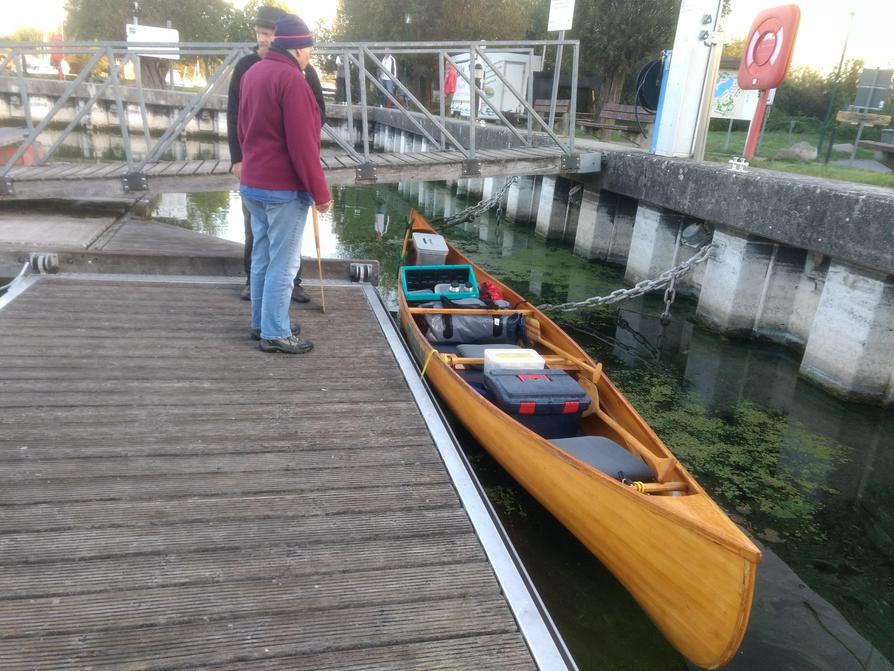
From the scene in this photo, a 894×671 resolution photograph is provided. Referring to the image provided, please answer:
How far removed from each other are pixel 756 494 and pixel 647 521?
2141 millimetres

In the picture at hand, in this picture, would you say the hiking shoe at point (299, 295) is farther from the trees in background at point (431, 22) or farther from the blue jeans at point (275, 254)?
the trees in background at point (431, 22)

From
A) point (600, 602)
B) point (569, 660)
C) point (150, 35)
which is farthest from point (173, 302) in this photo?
point (150, 35)

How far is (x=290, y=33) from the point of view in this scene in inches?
136

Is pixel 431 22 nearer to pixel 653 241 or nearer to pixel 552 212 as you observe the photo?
pixel 552 212

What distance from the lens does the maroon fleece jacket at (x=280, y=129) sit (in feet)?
11.3

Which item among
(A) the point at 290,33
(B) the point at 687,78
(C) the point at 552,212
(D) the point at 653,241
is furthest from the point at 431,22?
(A) the point at 290,33

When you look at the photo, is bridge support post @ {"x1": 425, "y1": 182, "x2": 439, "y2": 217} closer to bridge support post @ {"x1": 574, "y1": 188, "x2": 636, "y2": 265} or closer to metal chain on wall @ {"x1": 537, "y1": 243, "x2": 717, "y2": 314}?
bridge support post @ {"x1": 574, "y1": 188, "x2": 636, "y2": 265}

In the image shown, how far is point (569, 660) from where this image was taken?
1.99 m

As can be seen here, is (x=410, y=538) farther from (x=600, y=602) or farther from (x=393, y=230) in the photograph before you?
(x=393, y=230)

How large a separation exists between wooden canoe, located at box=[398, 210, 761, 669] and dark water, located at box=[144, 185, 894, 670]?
1.12ft

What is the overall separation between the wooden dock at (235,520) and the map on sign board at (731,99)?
40.2ft

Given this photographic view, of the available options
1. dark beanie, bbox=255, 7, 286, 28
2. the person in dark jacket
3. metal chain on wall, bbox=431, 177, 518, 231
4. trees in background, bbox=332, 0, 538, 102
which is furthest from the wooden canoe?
trees in background, bbox=332, 0, 538, 102

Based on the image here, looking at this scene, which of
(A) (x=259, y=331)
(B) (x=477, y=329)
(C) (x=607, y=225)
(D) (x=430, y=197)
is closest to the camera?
(A) (x=259, y=331)

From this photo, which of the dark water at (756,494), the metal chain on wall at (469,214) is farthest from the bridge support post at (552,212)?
the dark water at (756,494)
